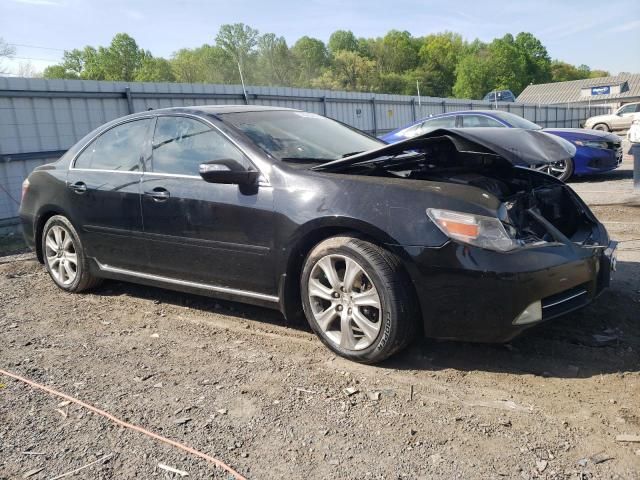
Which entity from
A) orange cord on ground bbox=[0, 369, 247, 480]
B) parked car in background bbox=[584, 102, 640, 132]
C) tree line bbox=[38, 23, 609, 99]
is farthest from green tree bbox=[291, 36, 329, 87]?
orange cord on ground bbox=[0, 369, 247, 480]

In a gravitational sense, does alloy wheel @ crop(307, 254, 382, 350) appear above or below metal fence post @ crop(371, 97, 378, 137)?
below

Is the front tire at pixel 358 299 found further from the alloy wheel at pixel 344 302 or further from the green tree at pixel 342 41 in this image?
the green tree at pixel 342 41

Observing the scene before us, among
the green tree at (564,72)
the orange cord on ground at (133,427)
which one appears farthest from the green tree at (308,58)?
the orange cord on ground at (133,427)

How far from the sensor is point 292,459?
2461mm

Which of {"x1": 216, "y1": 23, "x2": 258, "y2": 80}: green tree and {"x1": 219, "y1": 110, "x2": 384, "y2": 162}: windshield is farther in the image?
{"x1": 216, "y1": 23, "x2": 258, "y2": 80}: green tree

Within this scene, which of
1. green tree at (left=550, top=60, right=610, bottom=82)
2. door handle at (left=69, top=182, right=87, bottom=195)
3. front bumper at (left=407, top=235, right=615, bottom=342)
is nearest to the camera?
Result: front bumper at (left=407, top=235, right=615, bottom=342)

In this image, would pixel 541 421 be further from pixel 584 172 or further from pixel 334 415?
pixel 584 172

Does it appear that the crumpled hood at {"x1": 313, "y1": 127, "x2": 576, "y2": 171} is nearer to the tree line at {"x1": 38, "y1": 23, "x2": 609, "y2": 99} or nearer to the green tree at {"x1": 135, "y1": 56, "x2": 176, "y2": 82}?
the tree line at {"x1": 38, "y1": 23, "x2": 609, "y2": 99}

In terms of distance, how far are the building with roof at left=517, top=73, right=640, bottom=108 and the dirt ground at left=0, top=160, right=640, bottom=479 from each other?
68311 millimetres

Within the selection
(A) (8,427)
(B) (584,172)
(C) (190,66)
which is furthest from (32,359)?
(C) (190,66)

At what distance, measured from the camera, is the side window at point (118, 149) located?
450 cm

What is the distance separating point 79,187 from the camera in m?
4.75

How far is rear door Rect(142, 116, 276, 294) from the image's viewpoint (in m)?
3.68

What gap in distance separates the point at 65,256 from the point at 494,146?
12.6ft
